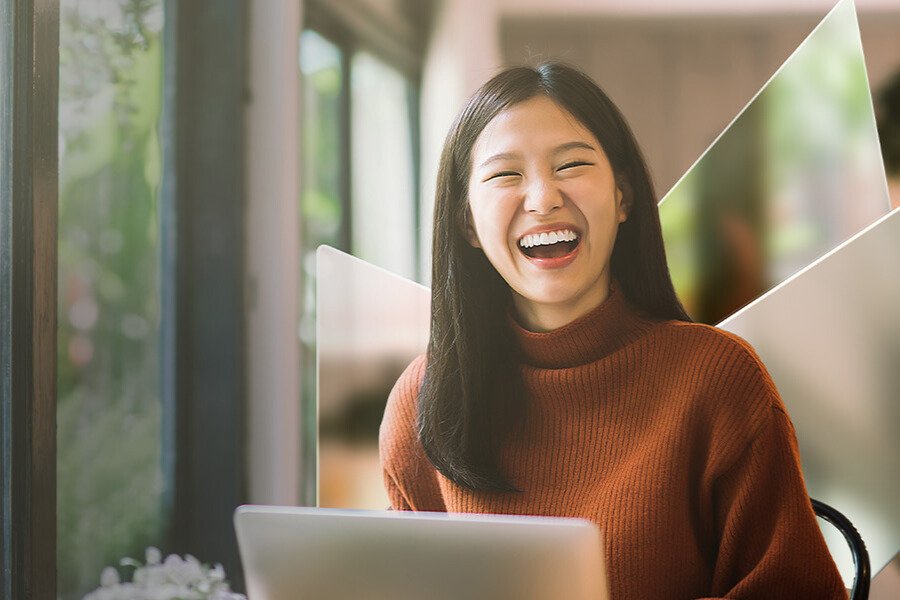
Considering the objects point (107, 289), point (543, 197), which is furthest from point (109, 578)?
point (543, 197)

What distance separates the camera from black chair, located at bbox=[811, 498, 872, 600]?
1621mm

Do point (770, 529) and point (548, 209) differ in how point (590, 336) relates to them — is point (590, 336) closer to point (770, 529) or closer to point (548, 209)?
point (548, 209)

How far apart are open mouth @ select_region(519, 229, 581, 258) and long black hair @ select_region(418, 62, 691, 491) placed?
0.29ft

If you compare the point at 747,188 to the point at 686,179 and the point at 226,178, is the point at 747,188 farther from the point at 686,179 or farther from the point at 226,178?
the point at 226,178

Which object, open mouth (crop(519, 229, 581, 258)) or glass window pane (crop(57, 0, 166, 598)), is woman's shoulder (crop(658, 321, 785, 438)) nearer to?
open mouth (crop(519, 229, 581, 258))

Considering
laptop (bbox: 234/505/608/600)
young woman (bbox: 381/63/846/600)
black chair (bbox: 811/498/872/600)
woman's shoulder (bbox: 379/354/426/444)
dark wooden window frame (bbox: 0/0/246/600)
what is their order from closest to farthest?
laptop (bbox: 234/505/608/600) → black chair (bbox: 811/498/872/600) → young woman (bbox: 381/63/846/600) → woman's shoulder (bbox: 379/354/426/444) → dark wooden window frame (bbox: 0/0/246/600)

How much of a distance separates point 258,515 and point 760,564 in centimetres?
93

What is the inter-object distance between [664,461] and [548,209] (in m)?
0.53

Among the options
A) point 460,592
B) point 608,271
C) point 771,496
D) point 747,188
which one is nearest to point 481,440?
point 608,271

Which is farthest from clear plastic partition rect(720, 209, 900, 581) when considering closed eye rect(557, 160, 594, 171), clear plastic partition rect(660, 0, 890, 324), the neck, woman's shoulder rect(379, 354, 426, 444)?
woman's shoulder rect(379, 354, 426, 444)

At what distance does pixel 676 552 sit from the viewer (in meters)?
1.77

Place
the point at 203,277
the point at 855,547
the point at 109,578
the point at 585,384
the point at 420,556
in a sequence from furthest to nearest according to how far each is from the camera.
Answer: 1. the point at 203,277
2. the point at 109,578
3. the point at 585,384
4. the point at 855,547
5. the point at 420,556

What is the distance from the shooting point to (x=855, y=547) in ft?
5.39

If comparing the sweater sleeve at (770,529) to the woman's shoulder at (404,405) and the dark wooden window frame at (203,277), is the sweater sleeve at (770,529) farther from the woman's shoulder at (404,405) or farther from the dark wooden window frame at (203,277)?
the dark wooden window frame at (203,277)
